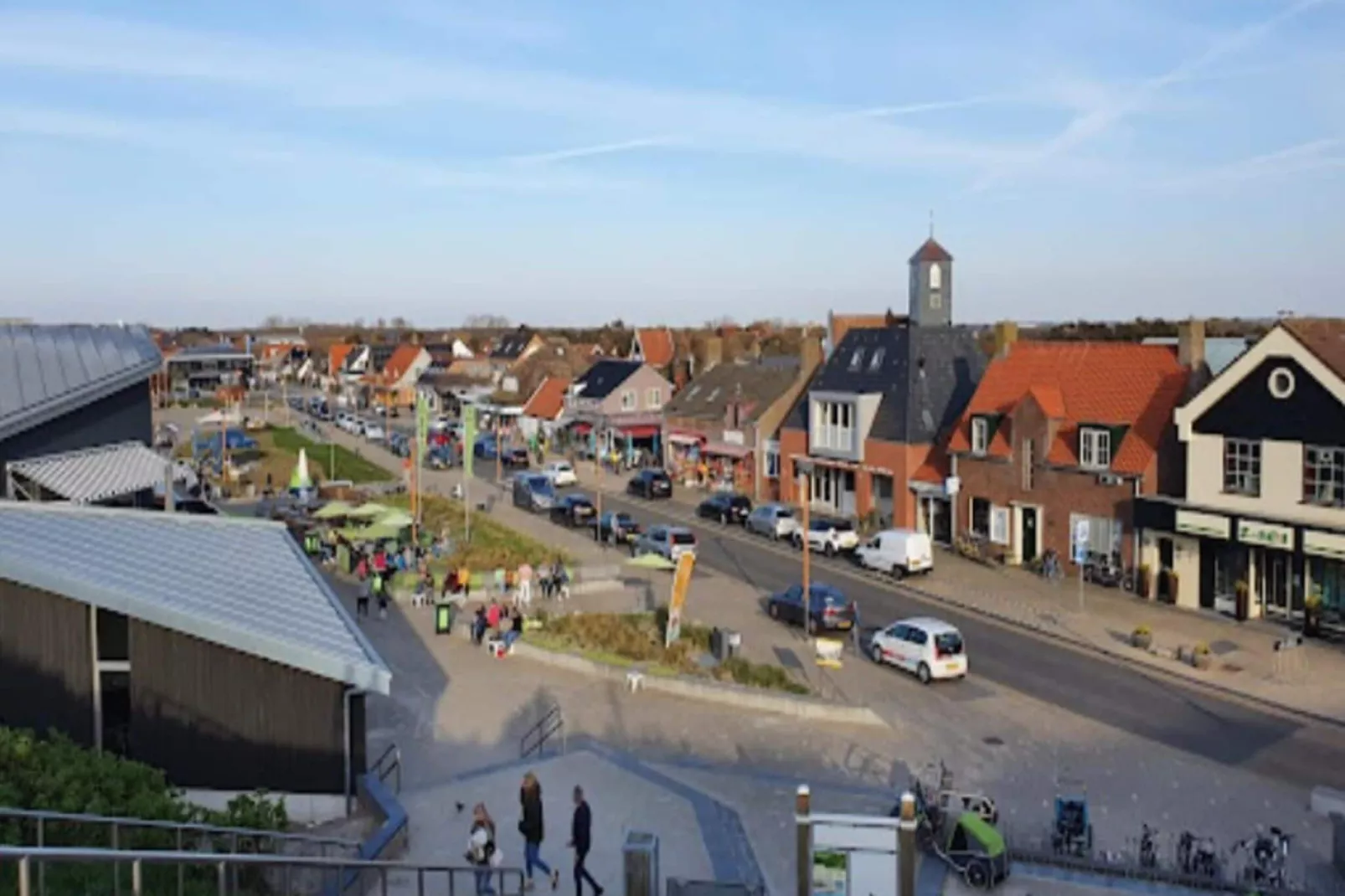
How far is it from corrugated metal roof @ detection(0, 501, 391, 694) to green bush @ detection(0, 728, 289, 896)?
195 cm

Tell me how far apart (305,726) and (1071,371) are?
88.8 feet

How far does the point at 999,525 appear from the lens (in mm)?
37625

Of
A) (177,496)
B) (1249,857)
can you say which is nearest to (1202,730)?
(1249,857)

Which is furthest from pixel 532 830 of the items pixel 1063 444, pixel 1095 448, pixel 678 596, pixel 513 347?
pixel 513 347

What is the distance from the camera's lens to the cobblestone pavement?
18.2m

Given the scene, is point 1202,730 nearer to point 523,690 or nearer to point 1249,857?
point 1249,857

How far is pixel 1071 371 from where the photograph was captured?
37500mm

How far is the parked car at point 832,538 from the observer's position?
39.0 m

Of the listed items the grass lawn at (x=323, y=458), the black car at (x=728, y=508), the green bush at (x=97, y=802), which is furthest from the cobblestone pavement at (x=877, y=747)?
the grass lawn at (x=323, y=458)

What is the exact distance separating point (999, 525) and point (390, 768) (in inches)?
904

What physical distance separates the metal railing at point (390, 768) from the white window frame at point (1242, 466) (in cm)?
1997

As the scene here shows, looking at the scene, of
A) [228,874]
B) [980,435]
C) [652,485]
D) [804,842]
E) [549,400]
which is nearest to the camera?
[228,874]

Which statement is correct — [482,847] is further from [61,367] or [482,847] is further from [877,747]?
[61,367]

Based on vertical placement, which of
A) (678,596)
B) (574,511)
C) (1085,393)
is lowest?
(574,511)
